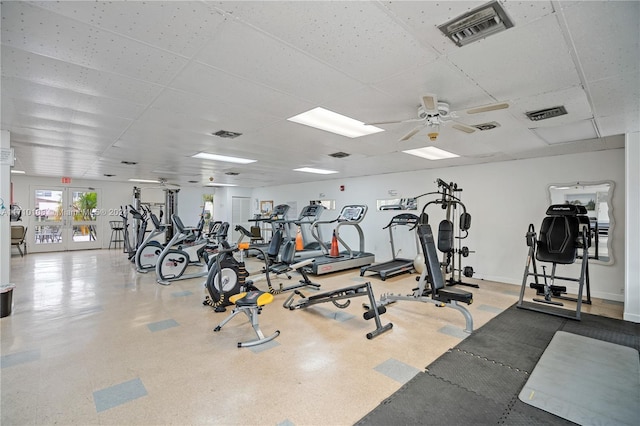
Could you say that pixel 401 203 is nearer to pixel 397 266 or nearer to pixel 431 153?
pixel 397 266

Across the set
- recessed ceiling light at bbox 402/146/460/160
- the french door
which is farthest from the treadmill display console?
the french door

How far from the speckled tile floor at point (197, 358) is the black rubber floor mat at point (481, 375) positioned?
150 mm

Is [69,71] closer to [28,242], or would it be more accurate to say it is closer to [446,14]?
[446,14]

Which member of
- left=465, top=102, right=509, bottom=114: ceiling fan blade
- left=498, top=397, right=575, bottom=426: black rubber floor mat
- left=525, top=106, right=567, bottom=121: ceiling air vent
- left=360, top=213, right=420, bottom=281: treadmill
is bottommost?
left=498, top=397, right=575, bottom=426: black rubber floor mat

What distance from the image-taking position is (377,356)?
2.73 m

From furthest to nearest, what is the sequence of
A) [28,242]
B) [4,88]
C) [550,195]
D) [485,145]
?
[28,242] < [550,195] < [485,145] < [4,88]

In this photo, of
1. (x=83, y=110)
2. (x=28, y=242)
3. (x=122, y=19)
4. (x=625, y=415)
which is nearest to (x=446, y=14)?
(x=122, y=19)

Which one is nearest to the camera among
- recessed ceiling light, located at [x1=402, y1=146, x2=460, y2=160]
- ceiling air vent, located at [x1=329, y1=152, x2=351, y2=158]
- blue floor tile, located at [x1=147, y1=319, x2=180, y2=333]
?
blue floor tile, located at [x1=147, y1=319, x2=180, y2=333]

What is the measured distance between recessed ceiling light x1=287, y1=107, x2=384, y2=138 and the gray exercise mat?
9.48 ft

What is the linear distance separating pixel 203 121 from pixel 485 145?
397 cm

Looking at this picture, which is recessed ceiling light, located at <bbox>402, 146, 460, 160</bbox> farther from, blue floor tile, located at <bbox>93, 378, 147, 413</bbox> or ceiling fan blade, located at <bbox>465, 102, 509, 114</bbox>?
blue floor tile, located at <bbox>93, 378, 147, 413</bbox>

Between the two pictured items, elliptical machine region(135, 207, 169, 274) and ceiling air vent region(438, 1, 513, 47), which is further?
elliptical machine region(135, 207, 169, 274)

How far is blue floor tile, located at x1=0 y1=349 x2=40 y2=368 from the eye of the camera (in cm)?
253

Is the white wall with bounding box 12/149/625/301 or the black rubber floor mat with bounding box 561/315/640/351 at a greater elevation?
the white wall with bounding box 12/149/625/301
